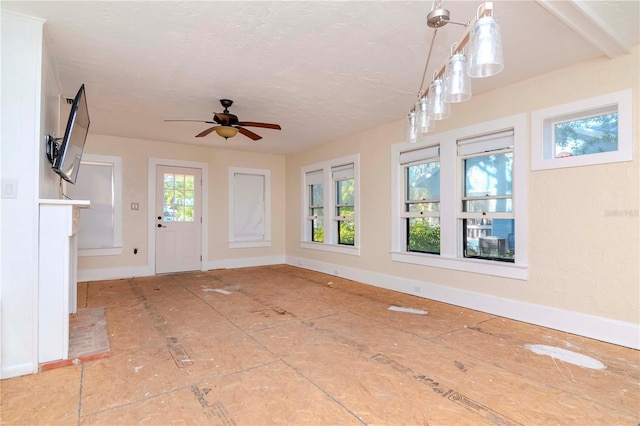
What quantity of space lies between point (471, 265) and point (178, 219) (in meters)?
5.05

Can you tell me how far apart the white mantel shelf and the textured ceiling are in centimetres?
137

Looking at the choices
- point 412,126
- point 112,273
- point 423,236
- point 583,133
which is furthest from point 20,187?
point 583,133

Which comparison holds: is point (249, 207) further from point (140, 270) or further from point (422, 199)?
point (422, 199)

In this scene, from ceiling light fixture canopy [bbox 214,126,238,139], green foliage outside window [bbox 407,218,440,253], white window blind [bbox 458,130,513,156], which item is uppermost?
ceiling light fixture canopy [bbox 214,126,238,139]

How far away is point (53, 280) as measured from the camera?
2338 mm

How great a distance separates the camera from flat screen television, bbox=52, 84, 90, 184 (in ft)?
8.20

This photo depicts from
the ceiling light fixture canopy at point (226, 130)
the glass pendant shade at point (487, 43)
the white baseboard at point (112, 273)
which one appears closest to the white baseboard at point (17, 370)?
the ceiling light fixture canopy at point (226, 130)

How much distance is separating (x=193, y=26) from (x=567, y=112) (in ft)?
10.8

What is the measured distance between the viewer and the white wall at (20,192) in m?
2.18

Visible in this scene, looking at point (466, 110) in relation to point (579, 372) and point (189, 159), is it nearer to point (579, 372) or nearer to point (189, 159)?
point (579, 372)

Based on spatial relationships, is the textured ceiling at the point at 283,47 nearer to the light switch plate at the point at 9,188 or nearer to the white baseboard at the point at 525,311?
the light switch plate at the point at 9,188

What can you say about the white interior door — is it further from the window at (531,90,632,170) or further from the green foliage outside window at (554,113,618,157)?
the green foliage outside window at (554,113,618,157)

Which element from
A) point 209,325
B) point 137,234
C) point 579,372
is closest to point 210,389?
point 209,325

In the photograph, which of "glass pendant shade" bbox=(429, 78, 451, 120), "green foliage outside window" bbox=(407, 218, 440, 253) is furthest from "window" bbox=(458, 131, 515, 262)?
"glass pendant shade" bbox=(429, 78, 451, 120)
